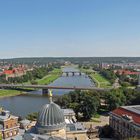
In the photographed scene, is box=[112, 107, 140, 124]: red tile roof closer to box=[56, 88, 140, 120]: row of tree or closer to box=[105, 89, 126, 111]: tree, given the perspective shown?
box=[56, 88, 140, 120]: row of tree

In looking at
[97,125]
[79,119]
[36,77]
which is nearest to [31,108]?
[79,119]

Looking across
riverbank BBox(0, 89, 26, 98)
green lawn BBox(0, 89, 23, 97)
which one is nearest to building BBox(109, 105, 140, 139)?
riverbank BBox(0, 89, 26, 98)

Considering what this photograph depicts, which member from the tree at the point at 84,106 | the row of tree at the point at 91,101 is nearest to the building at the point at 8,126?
the tree at the point at 84,106

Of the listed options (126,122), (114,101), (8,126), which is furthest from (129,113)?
(8,126)

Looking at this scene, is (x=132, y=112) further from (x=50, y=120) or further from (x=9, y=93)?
(x=9, y=93)

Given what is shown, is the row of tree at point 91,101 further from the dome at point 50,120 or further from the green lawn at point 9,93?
the green lawn at point 9,93
